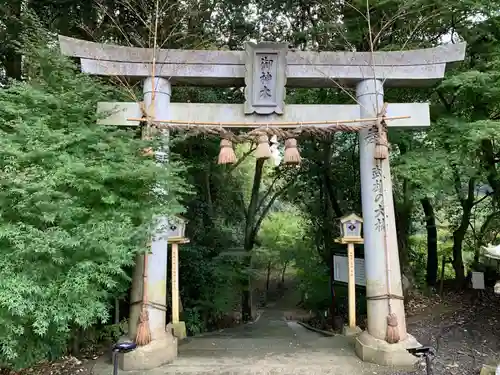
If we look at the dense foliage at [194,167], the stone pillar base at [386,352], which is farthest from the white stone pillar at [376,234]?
the dense foliage at [194,167]

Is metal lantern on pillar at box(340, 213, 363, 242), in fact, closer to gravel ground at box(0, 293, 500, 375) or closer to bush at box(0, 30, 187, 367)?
gravel ground at box(0, 293, 500, 375)

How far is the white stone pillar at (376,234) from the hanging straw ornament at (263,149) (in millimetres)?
1560

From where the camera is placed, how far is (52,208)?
13.0 ft

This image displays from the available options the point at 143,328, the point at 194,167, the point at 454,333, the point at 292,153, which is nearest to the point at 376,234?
the point at 292,153

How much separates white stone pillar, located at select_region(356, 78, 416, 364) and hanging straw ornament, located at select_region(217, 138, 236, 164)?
2.07 metres

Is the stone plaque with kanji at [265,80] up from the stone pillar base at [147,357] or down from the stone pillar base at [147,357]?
up

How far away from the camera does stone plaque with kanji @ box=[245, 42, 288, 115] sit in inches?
237

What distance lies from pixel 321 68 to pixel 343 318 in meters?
6.16

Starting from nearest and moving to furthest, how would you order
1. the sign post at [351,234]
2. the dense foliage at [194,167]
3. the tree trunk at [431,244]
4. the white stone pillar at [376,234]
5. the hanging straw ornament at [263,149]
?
the dense foliage at [194,167] < the white stone pillar at [376,234] < the hanging straw ornament at [263,149] < the sign post at [351,234] < the tree trunk at [431,244]

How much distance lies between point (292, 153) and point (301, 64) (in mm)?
1482

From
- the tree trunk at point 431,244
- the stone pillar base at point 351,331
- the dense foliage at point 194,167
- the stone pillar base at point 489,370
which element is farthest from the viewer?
the tree trunk at point 431,244

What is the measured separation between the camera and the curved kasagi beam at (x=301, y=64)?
598cm

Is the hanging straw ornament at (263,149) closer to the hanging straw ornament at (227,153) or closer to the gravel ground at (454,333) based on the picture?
the hanging straw ornament at (227,153)

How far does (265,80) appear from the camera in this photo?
6031mm
